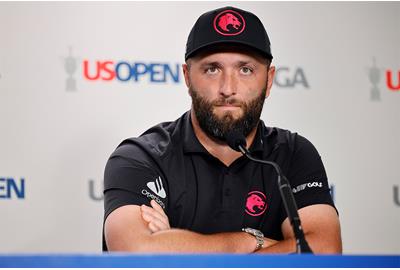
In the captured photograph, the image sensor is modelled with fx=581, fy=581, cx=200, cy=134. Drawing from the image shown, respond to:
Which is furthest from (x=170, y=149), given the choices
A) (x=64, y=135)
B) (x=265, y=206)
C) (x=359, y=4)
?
(x=359, y=4)

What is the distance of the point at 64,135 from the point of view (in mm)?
2395

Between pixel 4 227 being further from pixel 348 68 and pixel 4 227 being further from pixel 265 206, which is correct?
pixel 348 68

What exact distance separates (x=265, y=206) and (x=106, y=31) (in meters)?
1.16

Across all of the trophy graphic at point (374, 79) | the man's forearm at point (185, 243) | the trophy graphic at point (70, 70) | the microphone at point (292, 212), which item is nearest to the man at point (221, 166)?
the man's forearm at point (185, 243)

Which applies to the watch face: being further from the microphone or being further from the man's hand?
the microphone

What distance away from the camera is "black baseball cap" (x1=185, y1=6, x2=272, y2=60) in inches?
66.7

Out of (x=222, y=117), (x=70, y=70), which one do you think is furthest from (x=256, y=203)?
(x=70, y=70)

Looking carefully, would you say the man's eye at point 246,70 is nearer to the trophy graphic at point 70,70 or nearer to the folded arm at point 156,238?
the folded arm at point 156,238

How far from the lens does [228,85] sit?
1.68 m

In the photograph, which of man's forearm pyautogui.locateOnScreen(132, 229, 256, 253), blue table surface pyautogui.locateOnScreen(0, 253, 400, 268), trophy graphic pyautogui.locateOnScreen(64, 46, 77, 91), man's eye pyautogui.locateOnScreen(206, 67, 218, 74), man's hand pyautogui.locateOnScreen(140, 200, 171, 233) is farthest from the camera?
trophy graphic pyautogui.locateOnScreen(64, 46, 77, 91)

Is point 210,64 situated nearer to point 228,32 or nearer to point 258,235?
point 228,32

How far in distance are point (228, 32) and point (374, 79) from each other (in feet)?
3.97

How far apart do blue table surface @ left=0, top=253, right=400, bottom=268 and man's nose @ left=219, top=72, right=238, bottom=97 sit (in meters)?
0.92

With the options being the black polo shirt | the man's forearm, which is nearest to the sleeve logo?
the black polo shirt
